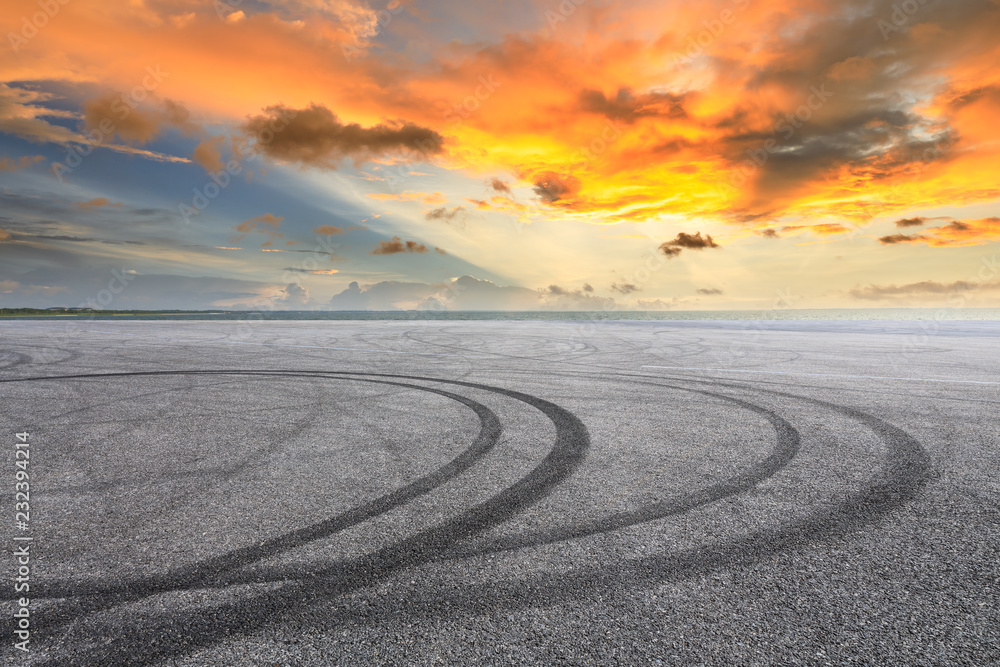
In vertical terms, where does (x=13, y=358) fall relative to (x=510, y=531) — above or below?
below

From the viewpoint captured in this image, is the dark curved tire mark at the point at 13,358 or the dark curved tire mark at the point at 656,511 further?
the dark curved tire mark at the point at 13,358

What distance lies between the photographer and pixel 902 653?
80.4 inches

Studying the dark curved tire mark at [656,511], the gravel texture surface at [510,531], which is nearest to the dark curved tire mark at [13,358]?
the gravel texture surface at [510,531]

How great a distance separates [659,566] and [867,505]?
1.86m

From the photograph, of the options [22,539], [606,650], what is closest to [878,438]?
[606,650]

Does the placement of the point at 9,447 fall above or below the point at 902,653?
below

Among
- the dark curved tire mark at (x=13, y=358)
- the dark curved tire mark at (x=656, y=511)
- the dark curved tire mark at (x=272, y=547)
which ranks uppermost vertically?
the dark curved tire mark at (x=656, y=511)

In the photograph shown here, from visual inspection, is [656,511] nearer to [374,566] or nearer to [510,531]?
[510,531]

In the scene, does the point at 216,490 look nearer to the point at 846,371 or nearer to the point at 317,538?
the point at 317,538

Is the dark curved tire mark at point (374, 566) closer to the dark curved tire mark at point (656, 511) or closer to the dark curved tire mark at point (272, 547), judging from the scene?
the dark curved tire mark at point (272, 547)

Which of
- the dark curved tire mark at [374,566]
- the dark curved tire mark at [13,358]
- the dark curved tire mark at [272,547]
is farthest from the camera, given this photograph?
the dark curved tire mark at [13,358]

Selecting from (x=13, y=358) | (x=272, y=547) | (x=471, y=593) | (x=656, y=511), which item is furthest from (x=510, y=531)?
(x=13, y=358)

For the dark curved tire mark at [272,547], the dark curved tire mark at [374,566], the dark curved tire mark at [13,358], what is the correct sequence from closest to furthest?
the dark curved tire mark at [374,566] < the dark curved tire mark at [272,547] < the dark curved tire mark at [13,358]

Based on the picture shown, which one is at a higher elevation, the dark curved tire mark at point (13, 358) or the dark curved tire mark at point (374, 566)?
the dark curved tire mark at point (374, 566)
